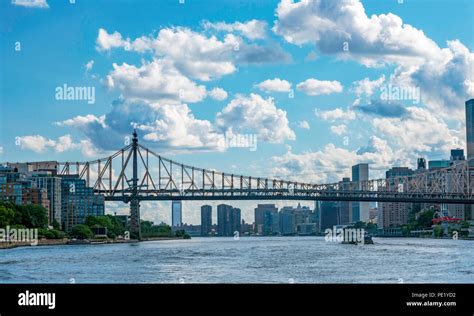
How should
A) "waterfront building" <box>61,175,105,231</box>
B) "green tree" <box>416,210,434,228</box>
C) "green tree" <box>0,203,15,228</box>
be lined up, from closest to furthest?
"green tree" <box>0,203,15,228</box> → "waterfront building" <box>61,175,105,231</box> → "green tree" <box>416,210,434,228</box>

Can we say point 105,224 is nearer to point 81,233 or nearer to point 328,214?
point 81,233

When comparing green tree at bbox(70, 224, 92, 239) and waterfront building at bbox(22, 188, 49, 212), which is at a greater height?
waterfront building at bbox(22, 188, 49, 212)

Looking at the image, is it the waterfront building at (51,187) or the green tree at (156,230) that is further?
the green tree at (156,230)

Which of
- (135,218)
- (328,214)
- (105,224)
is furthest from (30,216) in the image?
(328,214)

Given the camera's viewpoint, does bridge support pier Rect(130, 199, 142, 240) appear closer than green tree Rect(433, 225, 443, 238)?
Yes

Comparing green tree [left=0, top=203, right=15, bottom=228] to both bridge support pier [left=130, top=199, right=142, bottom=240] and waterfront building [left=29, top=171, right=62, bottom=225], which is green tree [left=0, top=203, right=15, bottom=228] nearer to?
bridge support pier [left=130, top=199, right=142, bottom=240]

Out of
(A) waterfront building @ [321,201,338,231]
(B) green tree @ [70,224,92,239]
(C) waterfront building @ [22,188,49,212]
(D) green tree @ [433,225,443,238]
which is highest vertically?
(C) waterfront building @ [22,188,49,212]

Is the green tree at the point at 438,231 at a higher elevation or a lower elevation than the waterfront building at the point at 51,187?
lower

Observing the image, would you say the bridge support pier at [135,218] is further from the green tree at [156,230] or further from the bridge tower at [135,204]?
the green tree at [156,230]

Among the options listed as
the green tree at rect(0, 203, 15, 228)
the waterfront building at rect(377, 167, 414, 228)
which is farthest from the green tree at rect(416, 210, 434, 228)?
the green tree at rect(0, 203, 15, 228)

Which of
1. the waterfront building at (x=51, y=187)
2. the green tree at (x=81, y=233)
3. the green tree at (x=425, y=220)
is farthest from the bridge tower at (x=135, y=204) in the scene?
the green tree at (x=425, y=220)
